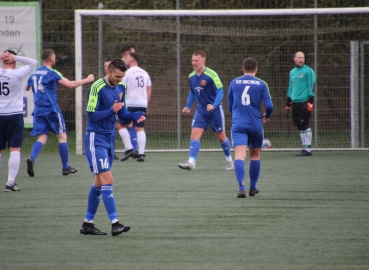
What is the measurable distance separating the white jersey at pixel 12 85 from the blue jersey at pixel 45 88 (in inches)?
66.0

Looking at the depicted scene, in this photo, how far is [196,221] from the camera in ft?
25.4

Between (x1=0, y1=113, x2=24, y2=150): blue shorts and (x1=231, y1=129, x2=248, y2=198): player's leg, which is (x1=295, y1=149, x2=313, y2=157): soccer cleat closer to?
(x1=231, y1=129, x2=248, y2=198): player's leg

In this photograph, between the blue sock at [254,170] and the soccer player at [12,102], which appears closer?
the blue sock at [254,170]

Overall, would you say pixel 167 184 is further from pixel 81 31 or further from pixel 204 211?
pixel 81 31

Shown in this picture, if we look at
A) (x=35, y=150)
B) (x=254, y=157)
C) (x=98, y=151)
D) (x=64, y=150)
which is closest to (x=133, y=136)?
(x=64, y=150)

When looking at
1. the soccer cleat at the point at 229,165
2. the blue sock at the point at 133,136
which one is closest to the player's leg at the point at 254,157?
the soccer cleat at the point at 229,165

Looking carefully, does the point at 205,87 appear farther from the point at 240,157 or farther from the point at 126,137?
the point at 240,157

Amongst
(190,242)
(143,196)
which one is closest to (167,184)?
(143,196)

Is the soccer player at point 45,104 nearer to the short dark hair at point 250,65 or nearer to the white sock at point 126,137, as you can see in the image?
the white sock at point 126,137

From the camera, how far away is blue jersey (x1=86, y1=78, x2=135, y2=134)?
698cm

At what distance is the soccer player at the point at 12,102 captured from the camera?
1016cm

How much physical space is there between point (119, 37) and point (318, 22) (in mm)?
4691

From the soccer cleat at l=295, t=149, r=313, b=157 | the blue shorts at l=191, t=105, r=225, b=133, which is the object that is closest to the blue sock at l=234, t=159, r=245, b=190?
the blue shorts at l=191, t=105, r=225, b=133

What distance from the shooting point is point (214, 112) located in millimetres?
12672
